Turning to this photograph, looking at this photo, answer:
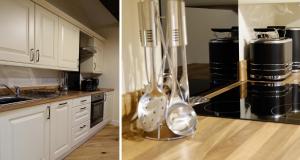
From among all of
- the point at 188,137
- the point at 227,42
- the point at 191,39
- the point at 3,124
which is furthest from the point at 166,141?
the point at 227,42

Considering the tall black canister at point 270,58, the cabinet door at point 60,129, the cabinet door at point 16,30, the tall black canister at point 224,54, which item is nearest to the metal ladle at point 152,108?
the cabinet door at point 60,129

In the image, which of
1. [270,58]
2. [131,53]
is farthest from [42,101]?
[270,58]

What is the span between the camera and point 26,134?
327mm

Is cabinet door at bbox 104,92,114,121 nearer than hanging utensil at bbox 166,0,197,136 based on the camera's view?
Yes

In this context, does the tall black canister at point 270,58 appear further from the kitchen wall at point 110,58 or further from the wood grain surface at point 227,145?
the kitchen wall at point 110,58

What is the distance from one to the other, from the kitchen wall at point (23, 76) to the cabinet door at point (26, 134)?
3 centimetres

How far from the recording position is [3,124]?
11.5 inches

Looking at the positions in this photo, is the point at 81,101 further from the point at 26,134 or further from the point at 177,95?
the point at 177,95

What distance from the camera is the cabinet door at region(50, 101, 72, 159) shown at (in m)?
0.39

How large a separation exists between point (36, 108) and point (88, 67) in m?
0.13

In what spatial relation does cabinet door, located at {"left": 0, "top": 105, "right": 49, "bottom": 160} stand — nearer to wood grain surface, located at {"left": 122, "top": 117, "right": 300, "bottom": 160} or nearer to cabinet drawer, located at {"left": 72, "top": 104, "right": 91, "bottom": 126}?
cabinet drawer, located at {"left": 72, "top": 104, "right": 91, "bottom": 126}

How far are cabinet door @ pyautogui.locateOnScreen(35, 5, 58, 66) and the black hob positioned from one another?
699 mm

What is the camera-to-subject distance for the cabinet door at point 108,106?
529mm

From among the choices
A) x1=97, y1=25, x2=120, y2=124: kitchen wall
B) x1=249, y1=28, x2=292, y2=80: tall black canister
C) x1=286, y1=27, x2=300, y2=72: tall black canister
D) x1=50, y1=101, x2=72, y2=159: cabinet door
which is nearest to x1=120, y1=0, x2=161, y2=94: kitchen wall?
x1=97, y1=25, x2=120, y2=124: kitchen wall
